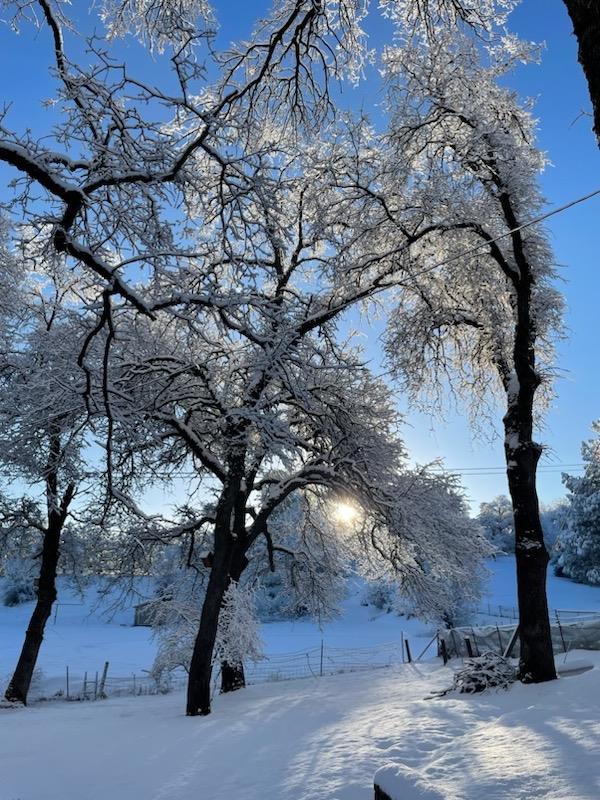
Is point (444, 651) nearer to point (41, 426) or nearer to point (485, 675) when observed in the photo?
point (485, 675)

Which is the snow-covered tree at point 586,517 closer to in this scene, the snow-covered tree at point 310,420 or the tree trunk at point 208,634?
the snow-covered tree at point 310,420

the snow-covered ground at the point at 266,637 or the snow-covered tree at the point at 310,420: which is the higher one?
the snow-covered tree at the point at 310,420

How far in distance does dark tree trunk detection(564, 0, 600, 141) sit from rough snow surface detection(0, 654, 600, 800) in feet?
12.6

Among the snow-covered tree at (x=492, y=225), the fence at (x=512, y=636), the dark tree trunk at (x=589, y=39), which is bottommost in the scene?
the fence at (x=512, y=636)

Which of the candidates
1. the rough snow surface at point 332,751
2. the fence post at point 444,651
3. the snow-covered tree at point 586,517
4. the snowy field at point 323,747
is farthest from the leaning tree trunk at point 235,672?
the snow-covered tree at point 586,517

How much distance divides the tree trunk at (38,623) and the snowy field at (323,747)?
3556 mm

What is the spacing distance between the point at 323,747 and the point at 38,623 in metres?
11.1

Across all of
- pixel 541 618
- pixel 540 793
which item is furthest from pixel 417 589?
pixel 540 793

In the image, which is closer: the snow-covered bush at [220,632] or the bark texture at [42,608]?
the snow-covered bush at [220,632]

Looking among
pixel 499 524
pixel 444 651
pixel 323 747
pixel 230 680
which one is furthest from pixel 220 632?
pixel 499 524

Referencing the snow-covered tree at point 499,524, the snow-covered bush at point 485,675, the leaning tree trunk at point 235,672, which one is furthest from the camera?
the snow-covered tree at point 499,524

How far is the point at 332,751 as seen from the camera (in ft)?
19.7

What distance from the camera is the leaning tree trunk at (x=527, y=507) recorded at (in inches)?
337

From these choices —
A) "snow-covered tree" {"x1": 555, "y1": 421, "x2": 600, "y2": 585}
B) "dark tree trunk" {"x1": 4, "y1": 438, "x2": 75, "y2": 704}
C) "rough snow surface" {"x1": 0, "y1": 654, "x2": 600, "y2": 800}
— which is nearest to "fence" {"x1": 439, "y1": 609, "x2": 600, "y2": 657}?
"rough snow surface" {"x1": 0, "y1": 654, "x2": 600, "y2": 800}
